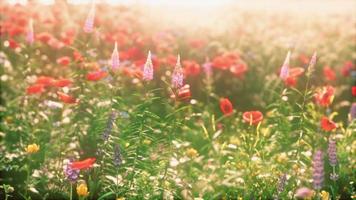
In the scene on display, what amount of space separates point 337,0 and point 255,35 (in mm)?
13661

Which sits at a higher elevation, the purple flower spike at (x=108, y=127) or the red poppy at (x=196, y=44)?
the purple flower spike at (x=108, y=127)

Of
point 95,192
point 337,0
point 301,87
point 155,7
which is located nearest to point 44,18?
point 301,87

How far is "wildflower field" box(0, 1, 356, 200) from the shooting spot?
399 centimetres

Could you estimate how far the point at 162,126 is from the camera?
172 inches

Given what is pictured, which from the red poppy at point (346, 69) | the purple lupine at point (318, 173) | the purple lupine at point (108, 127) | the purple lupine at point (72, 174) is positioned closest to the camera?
the purple lupine at point (318, 173)

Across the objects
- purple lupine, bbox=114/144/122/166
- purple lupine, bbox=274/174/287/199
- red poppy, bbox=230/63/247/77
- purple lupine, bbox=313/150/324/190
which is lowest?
red poppy, bbox=230/63/247/77

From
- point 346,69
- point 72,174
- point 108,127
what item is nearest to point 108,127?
point 108,127

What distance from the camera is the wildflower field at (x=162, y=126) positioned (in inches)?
157

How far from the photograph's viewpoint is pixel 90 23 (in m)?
4.58

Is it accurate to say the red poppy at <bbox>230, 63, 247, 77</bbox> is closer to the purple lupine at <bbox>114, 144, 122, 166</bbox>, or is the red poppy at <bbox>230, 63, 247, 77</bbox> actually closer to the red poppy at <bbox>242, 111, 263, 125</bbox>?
the red poppy at <bbox>242, 111, 263, 125</bbox>

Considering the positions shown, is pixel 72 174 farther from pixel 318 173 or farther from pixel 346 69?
pixel 346 69

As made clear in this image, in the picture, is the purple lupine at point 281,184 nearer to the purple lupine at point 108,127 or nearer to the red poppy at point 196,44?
the purple lupine at point 108,127

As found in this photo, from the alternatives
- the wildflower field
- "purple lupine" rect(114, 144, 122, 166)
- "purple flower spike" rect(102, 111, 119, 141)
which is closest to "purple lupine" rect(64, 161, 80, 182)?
the wildflower field

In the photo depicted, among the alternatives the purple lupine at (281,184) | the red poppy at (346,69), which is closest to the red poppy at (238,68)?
the red poppy at (346,69)
